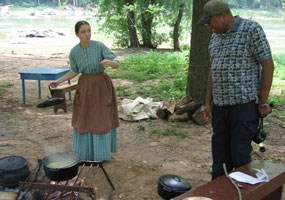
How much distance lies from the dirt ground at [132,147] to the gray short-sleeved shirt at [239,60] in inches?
51.2

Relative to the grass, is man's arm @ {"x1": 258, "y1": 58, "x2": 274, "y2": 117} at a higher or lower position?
higher

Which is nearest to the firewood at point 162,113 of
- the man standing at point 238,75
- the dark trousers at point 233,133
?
the dark trousers at point 233,133

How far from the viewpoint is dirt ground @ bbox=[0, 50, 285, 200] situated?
12.5 ft

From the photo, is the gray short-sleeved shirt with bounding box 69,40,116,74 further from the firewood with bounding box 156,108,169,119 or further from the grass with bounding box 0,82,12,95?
the grass with bounding box 0,82,12,95

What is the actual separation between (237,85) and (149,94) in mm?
4729

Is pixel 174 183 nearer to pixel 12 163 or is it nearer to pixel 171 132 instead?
pixel 12 163

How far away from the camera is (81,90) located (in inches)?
154

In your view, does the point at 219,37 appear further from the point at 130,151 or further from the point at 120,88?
the point at 120,88

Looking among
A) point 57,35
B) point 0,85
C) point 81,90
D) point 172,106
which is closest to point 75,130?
point 81,90

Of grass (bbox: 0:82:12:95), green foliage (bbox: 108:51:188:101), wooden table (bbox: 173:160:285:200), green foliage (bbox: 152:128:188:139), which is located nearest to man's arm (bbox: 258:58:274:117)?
wooden table (bbox: 173:160:285:200)

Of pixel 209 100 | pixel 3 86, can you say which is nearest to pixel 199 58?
pixel 209 100

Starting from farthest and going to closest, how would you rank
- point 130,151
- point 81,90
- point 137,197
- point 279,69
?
point 279,69 → point 130,151 → point 81,90 → point 137,197

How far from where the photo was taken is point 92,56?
3.79 metres

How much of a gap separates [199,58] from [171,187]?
9.77 feet
